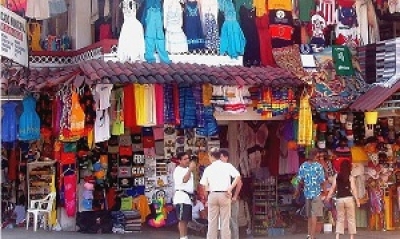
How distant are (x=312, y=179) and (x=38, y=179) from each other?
6564 mm

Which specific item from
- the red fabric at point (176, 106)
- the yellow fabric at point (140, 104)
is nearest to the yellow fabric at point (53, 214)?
the yellow fabric at point (140, 104)

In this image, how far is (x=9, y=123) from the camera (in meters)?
13.9

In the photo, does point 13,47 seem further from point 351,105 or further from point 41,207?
point 351,105

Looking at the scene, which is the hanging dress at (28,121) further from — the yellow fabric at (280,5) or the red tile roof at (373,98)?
the red tile roof at (373,98)

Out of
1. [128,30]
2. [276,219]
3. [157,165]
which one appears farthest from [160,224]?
[128,30]

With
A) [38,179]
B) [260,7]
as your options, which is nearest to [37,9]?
[38,179]

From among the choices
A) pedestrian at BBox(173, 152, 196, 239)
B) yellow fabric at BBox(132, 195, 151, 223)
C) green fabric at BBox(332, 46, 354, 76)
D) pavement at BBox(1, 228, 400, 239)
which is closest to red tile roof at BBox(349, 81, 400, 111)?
green fabric at BBox(332, 46, 354, 76)

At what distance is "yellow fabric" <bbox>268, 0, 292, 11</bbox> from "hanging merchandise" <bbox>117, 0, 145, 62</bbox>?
3170 mm

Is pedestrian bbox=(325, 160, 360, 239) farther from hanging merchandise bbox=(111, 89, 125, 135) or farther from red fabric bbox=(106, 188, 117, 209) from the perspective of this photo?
red fabric bbox=(106, 188, 117, 209)

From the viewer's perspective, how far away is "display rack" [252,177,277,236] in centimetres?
1415

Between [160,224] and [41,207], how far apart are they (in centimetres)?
270

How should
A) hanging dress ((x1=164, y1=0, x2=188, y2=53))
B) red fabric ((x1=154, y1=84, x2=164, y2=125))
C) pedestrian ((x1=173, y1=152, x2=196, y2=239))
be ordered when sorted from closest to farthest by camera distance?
1. pedestrian ((x1=173, y1=152, x2=196, y2=239))
2. red fabric ((x1=154, y1=84, x2=164, y2=125))
3. hanging dress ((x1=164, y1=0, x2=188, y2=53))

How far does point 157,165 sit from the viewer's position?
14.7 metres

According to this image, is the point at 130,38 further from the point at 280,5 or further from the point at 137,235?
the point at 137,235
